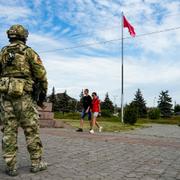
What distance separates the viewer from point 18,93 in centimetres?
524

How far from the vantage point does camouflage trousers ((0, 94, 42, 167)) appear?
5281 mm

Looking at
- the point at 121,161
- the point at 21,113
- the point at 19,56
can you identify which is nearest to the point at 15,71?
the point at 19,56

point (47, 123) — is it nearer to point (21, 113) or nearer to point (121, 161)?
point (121, 161)

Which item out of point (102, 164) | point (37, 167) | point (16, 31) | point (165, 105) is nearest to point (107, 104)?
point (165, 105)

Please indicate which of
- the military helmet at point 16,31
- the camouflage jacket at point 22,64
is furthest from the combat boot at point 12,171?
the military helmet at point 16,31

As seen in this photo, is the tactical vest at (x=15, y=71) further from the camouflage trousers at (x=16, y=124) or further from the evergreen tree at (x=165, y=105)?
the evergreen tree at (x=165, y=105)

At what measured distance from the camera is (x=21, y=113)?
17.5 ft

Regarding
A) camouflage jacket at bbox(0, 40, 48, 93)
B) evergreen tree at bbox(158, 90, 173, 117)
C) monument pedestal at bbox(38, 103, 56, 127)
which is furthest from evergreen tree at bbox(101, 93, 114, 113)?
camouflage jacket at bbox(0, 40, 48, 93)

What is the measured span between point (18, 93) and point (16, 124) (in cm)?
48

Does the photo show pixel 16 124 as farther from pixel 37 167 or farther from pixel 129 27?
pixel 129 27

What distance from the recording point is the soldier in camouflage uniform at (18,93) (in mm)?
5273

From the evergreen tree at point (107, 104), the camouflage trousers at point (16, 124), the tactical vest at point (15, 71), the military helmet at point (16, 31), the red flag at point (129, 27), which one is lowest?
the camouflage trousers at point (16, 124)

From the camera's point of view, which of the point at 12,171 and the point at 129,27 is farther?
the point at 129,27

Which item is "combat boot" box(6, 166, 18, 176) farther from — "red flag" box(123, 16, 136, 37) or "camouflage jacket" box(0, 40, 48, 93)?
"red flag" box(123, 16, 136, 37)
